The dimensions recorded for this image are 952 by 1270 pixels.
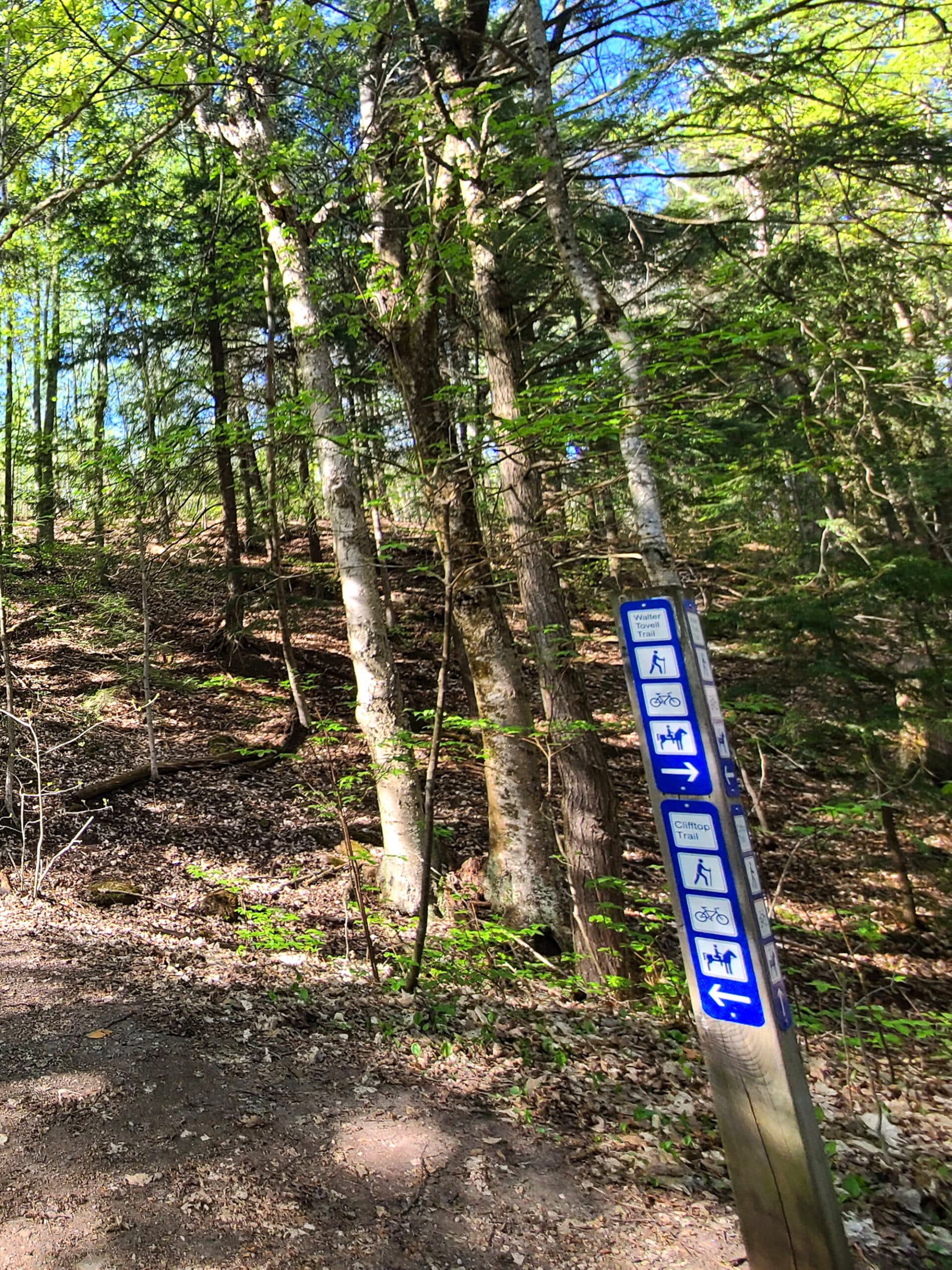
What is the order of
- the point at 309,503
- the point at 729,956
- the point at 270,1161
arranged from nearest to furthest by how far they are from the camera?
the point at 729,956, the point at 270,1161, the point at 309,503

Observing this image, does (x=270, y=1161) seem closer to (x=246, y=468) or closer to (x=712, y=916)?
(x=712, y=916)

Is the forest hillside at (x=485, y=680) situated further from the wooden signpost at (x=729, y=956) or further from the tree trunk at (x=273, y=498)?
the tree trunk at (x=273, y=498)

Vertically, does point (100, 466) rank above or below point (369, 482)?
below

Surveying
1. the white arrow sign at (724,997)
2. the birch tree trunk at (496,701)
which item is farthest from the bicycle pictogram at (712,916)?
the birch tree trunk at (496,701)

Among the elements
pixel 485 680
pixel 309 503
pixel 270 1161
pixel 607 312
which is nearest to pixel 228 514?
pixel 309 503

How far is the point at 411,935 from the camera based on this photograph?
19.5 ft

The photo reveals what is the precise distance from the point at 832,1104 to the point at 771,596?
15.9 ft

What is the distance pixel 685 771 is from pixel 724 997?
0.77 meters

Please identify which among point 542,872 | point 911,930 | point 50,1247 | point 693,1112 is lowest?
point 911,930

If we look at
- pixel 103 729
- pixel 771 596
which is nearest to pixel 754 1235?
pixel 771 596

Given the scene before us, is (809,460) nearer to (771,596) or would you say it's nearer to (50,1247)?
(771,596)

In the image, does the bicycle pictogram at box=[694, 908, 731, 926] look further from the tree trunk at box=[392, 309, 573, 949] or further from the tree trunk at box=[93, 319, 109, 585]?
the tree trunk at box=[93, 319, 109, 585]

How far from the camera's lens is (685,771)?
8.68 ft

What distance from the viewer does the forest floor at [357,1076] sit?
8.80ft
